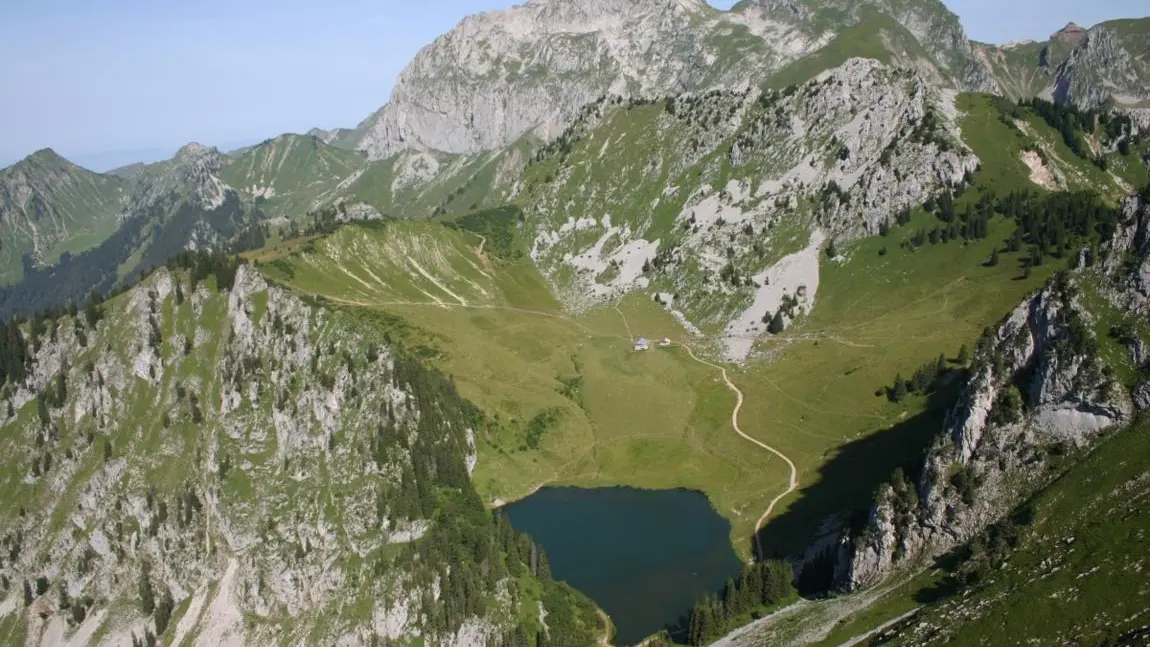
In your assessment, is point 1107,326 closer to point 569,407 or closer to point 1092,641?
point 1092,641

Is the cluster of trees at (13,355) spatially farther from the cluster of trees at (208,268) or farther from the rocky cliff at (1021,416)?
the rocky cliff at (1021,416)

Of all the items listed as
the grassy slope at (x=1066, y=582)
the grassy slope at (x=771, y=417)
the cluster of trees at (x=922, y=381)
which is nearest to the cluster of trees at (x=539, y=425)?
the grassy slope at (x=771, y=417)

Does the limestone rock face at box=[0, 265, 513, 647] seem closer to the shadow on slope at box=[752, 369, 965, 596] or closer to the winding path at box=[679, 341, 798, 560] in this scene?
the winding path at box=[679, 341, 798, 560]

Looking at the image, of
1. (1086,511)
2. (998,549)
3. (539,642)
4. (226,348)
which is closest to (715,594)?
(539,642)

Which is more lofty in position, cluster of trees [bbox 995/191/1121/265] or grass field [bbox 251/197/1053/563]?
cluster of trees [bbox 995/191/1121/265]

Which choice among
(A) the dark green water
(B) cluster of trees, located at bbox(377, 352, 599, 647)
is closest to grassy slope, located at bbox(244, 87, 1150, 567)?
(A) the dark green water
